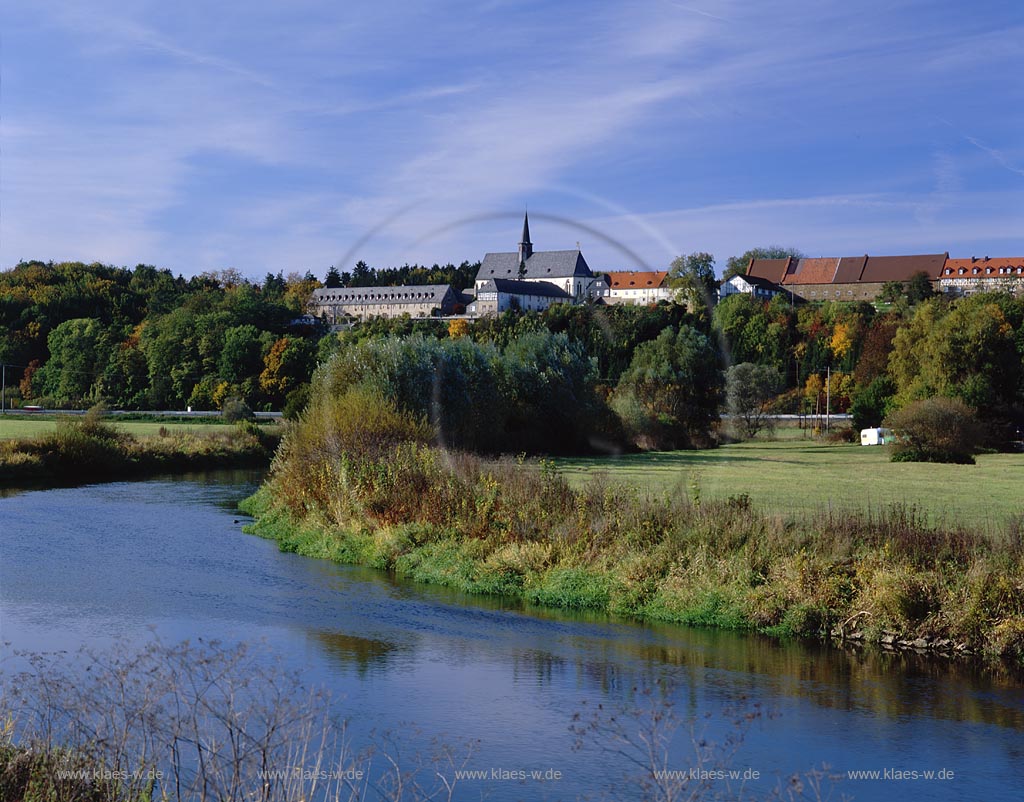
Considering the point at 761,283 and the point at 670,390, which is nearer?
the point at 670,390

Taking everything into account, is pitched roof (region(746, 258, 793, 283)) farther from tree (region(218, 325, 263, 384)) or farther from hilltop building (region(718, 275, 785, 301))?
tree (region(218, 325, 263, 384))

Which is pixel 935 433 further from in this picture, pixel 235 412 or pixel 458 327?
pixel 235 412

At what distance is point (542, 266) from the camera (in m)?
44.1

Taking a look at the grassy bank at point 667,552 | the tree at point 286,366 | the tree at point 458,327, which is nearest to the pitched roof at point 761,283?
the tree at point 286,366

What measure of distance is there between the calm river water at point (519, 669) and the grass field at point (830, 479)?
17.9 ft

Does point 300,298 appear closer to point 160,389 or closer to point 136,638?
point 160,389

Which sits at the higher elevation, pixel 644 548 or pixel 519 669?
pixel 644 548

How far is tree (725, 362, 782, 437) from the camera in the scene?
6512 centimetres

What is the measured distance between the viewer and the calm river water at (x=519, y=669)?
1072cm

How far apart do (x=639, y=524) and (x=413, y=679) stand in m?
6.86

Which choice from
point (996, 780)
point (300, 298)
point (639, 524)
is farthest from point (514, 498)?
point (300, 298)

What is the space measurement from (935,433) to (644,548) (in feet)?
122

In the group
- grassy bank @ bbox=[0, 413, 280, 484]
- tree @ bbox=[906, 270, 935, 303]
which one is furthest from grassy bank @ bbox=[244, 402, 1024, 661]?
tree @ bbox=[906, 270, 935, 303]

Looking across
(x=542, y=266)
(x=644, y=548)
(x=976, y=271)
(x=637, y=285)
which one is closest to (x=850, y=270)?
(x=976, y=271)
